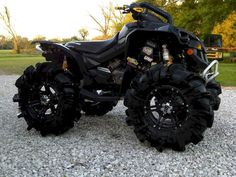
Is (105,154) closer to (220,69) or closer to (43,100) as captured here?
(43,100)

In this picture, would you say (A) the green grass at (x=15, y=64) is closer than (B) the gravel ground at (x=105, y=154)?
No

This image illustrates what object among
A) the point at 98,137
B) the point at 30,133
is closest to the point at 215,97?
the point at 98,137

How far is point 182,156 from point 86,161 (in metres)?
1.18

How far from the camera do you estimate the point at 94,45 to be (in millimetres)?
5469

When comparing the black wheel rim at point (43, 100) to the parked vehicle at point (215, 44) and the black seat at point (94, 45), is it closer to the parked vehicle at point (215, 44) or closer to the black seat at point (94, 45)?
the black seat at point (94, 45)

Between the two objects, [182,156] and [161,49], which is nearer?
[182,156]

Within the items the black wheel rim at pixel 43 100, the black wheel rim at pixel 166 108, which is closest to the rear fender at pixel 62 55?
the black wheel rim at pixel 43 100

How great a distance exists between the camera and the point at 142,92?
15.3 ft

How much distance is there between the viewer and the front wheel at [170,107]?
438cm

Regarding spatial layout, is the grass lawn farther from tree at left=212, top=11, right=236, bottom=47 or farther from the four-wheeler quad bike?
the four-wheeler quad bike

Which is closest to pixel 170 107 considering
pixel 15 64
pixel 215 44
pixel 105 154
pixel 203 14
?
pixel 105 154

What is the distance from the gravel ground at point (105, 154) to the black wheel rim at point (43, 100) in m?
0.35

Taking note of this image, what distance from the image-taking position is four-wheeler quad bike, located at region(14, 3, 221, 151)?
176 inches

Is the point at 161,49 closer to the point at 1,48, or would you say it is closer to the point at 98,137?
the point at 98,137
